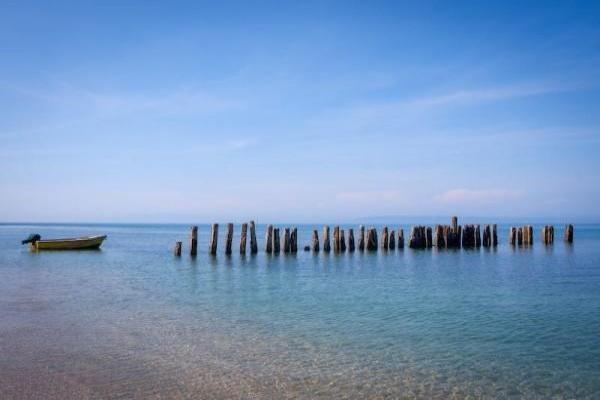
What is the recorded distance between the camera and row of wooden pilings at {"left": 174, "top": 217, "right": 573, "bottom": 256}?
99.6 feet

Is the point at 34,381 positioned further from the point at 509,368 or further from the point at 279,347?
the point at 509,368

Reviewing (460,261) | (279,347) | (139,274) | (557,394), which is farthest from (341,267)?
(557,394)

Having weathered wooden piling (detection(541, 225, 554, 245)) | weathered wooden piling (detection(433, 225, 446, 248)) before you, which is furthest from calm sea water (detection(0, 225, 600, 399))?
weathered wooden piling (detection(541, 225, 554, 245))

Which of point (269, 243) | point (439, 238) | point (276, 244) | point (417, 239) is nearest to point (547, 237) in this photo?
point (439, 238)

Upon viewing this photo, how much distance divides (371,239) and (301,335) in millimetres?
23112

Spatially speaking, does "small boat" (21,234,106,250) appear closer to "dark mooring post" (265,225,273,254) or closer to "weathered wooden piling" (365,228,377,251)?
"dark mooring post" (265,225,273,254)

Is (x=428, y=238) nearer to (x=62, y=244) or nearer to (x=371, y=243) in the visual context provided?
(x=371, y=243)

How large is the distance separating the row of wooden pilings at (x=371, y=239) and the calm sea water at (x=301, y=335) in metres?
7.92

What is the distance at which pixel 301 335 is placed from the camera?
11328mm

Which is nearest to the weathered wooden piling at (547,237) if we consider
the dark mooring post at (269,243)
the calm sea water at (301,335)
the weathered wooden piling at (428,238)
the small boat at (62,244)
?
the weathered wooden piling at (428,238)

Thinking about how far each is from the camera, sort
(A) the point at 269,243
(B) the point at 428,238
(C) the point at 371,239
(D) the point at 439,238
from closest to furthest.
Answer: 1. (A) the point at 269,243
2. (C) the point at 371,239
3. (D) the point at 439,238
4. (B) the point at 428,238

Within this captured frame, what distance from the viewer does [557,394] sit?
312 inches

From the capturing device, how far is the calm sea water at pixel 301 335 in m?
8.20

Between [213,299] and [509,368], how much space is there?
9438 millimetres
